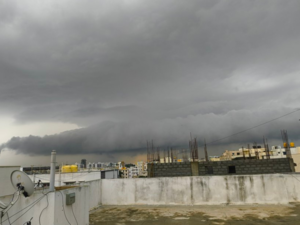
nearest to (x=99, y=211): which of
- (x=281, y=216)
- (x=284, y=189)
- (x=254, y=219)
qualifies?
(x=254, y=219)

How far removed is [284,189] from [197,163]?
7.06 meters

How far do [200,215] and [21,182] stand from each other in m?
9.91

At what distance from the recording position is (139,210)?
47.8ft

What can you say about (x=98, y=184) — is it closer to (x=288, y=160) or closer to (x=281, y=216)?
(x=281, y=216)

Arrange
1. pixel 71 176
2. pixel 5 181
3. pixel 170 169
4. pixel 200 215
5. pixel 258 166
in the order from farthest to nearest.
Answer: pixel 71 176, pixel 170 169, pixel 258 166, pixel 200 215, pixel 5 181

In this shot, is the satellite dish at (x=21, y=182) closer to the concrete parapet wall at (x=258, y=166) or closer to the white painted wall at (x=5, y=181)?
the white painted wall at (x=5, y=181)

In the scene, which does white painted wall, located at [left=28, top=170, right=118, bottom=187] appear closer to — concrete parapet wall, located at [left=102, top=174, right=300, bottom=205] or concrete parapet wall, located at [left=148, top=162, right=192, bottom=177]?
concrete parapet wall, located at [left=148, top=162, right=192, bottom=177]

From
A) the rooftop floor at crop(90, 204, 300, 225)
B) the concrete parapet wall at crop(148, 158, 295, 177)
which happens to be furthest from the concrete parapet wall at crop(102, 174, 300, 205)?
the concrete parapet wall at crop(148, 158, 295, 177)

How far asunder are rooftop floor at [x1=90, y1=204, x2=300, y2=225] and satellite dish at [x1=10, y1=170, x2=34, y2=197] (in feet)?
19.1

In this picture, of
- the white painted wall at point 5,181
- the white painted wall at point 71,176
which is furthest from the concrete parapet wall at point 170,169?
the white painted wall at point 71,176

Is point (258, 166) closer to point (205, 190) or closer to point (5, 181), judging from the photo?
point (205, 190)

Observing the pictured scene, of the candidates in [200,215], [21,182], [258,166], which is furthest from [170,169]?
[21,182]

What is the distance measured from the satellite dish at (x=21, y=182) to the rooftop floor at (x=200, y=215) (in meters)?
5.84

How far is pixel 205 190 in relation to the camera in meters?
15.7
